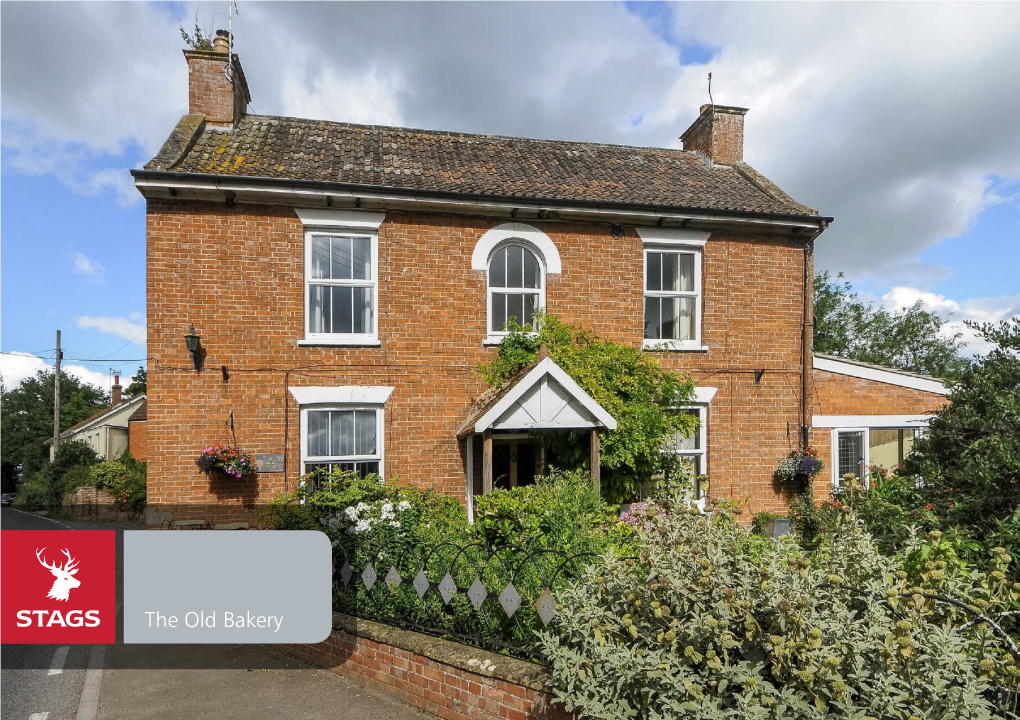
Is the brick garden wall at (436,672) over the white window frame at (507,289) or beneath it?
beneath

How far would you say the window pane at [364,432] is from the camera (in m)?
10.5

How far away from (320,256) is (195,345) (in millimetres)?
2415

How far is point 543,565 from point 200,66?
10914 mm

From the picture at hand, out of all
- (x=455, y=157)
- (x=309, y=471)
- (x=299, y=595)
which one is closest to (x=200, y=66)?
(x=455, y=157)

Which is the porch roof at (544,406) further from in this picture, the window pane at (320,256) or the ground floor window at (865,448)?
the ground floor window at (865,448)

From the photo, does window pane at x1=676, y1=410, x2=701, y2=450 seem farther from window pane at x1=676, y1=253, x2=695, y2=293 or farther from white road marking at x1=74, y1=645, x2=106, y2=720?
white road marking at x1=74, y1=645, x2=106, y2=720

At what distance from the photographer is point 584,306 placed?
11.3 m

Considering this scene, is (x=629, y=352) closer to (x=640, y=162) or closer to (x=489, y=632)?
(x=640, y=162)

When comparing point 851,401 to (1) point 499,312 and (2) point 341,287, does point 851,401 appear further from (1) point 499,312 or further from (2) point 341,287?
(2) point 341,287

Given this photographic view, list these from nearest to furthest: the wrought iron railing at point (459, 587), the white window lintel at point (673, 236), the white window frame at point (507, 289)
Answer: the wrought iron railing at point (459, 587) < the white window frame at point (507, 289) < the white window lintel at point (673, 236)

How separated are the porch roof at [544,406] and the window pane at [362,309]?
9.01 feet

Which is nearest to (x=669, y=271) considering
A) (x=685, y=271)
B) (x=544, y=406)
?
(x=685, y=271)

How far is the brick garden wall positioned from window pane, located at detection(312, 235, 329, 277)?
587 centimetres

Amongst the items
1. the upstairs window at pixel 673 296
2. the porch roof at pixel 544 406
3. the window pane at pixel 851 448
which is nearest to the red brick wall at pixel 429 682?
the porch roof at pixel 544 406
